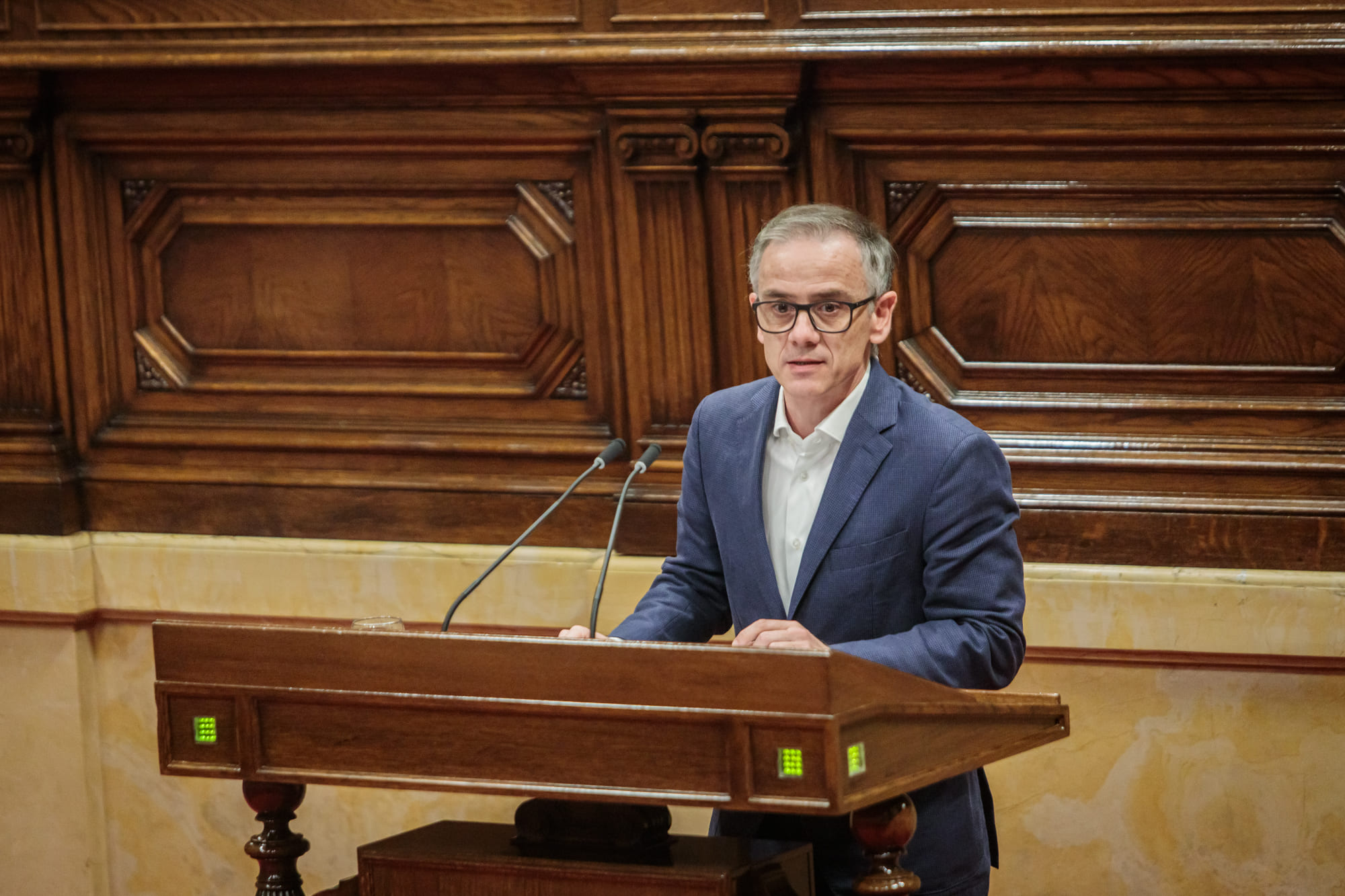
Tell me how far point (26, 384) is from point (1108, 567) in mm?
2959

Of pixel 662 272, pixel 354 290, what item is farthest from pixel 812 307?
pixel 354 290

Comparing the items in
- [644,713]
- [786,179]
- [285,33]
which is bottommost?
[644,713]

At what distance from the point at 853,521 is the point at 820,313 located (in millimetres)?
329

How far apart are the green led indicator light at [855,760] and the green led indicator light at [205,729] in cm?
90

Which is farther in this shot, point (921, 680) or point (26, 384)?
point (26, 384)

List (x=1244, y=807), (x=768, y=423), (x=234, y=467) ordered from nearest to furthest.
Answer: (x=768, y=423), (x=1244, y=807), (x=234, y=467)

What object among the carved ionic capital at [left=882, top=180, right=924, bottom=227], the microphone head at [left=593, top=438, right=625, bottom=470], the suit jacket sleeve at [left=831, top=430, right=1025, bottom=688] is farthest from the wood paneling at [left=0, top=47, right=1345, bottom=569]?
the suit jacket sleeve at [left=831, top=430, right=1025, bottom=688]

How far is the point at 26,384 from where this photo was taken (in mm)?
4613

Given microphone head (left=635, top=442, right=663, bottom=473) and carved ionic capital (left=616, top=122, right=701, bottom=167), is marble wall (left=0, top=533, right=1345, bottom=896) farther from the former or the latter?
microphone head (left=635, top=442, right=663, bottom=473)

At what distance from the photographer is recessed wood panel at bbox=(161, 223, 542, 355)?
432 centimetres

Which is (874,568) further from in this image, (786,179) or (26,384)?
(26,384)

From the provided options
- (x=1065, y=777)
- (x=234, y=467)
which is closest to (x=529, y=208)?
(x=234, y=467)

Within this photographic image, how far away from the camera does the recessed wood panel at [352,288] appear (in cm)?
432

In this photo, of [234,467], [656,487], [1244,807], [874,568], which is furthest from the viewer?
[234,467]
